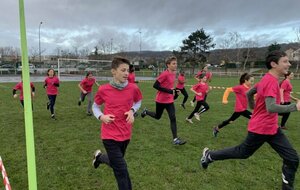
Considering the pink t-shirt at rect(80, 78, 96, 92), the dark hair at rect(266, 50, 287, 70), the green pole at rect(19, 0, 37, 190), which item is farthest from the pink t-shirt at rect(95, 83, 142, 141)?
the pink t-shirt at rect(80, 78, 96, 92)

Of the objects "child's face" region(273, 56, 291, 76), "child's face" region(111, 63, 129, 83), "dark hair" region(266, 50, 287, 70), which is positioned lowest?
"child's face" region(111, 63, 129, 83)

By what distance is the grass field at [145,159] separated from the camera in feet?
16.3

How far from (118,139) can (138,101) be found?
0.66 metres

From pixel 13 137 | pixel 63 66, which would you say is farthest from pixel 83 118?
pixel 63 66

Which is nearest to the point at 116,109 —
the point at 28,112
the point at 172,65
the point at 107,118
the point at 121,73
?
the point at 107,118

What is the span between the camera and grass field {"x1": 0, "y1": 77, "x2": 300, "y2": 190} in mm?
4977

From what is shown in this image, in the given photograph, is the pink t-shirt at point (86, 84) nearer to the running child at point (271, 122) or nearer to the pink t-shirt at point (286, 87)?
the pink t-shirt at point (286, 87)

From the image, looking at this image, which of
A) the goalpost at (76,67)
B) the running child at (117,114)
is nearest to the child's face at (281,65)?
the running child at (117,114)

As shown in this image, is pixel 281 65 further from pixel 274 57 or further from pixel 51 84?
pixel 51 84

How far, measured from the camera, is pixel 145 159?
244 inches

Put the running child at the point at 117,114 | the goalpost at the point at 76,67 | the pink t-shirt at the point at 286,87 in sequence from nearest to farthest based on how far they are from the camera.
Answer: the running child at the point at 117,114
the pink t-shirt at the point at 286,87
the goalpost at the point at 76,67

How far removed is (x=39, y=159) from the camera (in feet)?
20.2

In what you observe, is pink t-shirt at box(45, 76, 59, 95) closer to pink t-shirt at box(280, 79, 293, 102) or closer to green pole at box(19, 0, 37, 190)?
pink t-shirt at box(280, 79, 293, 102)

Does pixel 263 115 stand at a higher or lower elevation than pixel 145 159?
higher
